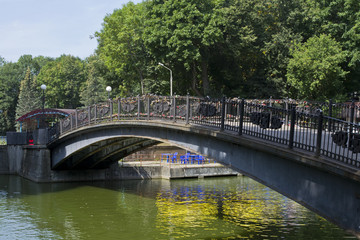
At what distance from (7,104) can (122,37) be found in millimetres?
33895

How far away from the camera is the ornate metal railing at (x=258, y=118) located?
9.22 metres

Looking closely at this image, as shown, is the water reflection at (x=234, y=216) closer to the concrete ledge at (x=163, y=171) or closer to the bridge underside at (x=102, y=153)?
the bridge underside at (x=102, y=153)

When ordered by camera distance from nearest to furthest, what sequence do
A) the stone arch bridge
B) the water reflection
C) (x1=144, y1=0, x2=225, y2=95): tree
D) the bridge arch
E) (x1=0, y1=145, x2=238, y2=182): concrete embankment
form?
1. the bridge arch
2. the stone arch bridge
3. the water reflection
4. (x1=0, y1=145, x2=238, y2=182): concrete embankment
5. (x1=144, y1=0, x2=225, y2=95): tree

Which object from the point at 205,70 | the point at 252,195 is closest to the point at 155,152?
the point at 205,70

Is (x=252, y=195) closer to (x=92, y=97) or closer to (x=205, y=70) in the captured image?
(x=205, y=70)

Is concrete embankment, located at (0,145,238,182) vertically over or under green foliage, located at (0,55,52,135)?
under

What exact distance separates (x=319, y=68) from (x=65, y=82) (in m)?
50.7

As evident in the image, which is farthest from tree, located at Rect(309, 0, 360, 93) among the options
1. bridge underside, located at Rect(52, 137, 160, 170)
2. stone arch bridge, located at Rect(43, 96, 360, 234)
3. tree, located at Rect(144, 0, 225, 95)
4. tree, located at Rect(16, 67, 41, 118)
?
tree, located at Rect(16, 67, 41, 118)

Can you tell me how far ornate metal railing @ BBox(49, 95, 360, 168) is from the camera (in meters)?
9.22

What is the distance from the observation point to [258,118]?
11.5m

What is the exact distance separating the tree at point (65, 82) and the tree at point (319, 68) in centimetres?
4658

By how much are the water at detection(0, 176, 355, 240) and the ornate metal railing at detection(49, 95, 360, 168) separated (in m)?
3.89

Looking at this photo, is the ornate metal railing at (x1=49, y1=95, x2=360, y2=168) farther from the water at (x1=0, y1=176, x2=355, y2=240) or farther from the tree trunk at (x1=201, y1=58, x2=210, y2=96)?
the tree trunk at (x1=201, y1=58, x2=210, y2=96)

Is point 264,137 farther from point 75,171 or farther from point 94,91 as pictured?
point 94,91
